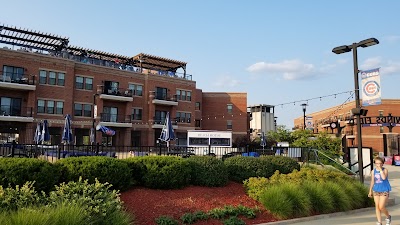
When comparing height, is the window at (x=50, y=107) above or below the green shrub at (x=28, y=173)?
above

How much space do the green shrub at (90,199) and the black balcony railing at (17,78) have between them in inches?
1247

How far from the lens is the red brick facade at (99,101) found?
35312mm

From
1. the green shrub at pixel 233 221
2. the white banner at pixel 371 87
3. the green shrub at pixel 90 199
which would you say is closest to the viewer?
the green shrub at pixel 90 199

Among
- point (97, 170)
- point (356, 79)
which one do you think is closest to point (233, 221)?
point (97, 170)

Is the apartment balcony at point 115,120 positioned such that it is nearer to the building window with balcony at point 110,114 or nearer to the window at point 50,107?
the building window with balcony at point 110,114

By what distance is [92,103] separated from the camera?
1610 inches

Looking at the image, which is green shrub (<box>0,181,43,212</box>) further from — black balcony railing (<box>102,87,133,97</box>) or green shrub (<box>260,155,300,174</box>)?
black balcony railing (<box>102,87,133,97</box>)

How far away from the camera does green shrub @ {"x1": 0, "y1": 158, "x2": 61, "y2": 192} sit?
23.5 ft

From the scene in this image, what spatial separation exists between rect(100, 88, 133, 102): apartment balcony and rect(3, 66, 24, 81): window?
354 inches

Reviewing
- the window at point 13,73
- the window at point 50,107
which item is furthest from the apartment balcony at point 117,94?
the window at point 13,73

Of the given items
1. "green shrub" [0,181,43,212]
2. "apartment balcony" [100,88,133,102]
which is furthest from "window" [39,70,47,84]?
"green shrub" [0,181,43,212]

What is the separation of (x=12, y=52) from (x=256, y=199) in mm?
33536

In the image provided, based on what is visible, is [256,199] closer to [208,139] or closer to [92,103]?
[208,139]

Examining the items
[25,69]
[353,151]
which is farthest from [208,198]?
[25,69]
